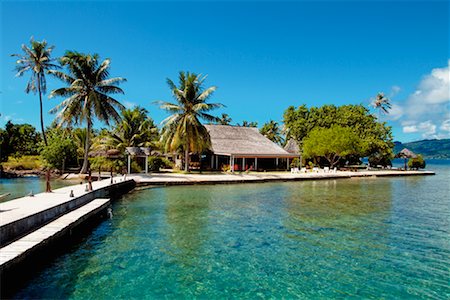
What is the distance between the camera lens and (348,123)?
39.0 m

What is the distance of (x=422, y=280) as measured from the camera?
5.70 meters

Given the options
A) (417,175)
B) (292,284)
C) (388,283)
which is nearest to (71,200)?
(292,284)

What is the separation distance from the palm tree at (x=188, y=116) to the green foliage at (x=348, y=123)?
1716cm

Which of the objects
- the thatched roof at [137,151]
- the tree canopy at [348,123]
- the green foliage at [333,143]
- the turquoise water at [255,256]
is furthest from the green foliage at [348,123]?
the turquoise water at [255,256]

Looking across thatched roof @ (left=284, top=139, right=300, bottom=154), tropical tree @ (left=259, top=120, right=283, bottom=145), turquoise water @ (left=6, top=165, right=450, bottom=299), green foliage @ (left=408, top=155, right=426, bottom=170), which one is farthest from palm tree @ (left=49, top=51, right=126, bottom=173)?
green foliage @ (left=408, top=155, right=426, bottom=170)

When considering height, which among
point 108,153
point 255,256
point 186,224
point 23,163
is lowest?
point 255,256

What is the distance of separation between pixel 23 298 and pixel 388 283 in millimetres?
6306

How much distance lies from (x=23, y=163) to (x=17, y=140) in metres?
3.38

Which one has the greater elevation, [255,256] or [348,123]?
[348,123]

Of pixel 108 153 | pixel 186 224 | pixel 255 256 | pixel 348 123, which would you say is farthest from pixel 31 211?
pixel 348 123

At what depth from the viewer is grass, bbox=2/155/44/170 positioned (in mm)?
25112

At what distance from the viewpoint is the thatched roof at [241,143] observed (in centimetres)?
2905

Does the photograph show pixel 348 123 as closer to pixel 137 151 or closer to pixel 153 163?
A: pixel 153 163

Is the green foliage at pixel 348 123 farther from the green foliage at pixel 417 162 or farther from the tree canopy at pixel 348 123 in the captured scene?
the green foliage at pixel 417 162
